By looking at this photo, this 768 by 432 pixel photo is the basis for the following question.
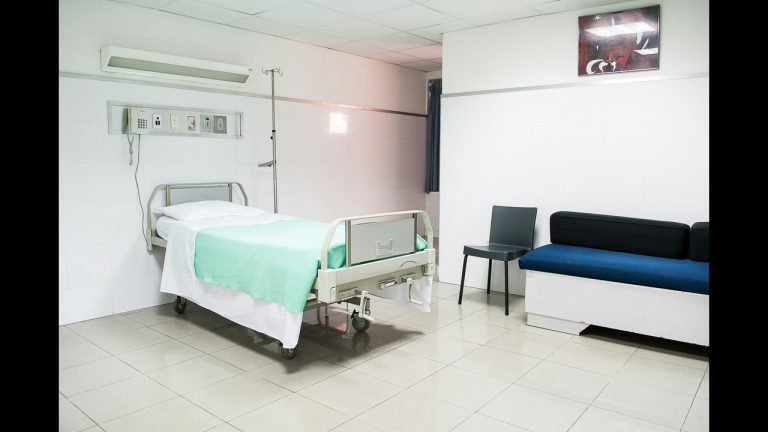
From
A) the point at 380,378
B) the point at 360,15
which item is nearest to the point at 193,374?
the point at 380,378

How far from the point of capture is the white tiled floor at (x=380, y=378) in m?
2.65

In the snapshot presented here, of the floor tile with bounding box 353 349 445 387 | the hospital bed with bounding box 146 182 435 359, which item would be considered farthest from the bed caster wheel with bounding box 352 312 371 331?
the floor tile with bounding box 353 349 445 387

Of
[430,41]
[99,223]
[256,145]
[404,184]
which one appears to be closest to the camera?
[99,223]

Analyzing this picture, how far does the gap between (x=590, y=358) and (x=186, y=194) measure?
3510 mm

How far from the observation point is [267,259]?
333 cm

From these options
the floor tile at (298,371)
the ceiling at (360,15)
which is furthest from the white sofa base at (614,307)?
the ceiling at (360,15)

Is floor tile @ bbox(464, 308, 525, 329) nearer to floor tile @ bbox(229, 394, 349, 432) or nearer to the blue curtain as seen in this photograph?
floor tile @ bbox(229, 394, 349, 432)

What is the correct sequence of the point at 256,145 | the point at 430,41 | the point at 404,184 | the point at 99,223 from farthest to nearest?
the point at 404,184
the point at 430,41
the point at 256,145
the point at 99,223

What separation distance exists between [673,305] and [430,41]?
11.7 feet

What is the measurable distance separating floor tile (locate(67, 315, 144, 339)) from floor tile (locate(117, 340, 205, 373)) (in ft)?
1.70

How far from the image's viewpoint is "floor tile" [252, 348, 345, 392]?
311 cm

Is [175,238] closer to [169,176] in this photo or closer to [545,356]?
[169,176]

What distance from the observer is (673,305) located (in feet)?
11.4
